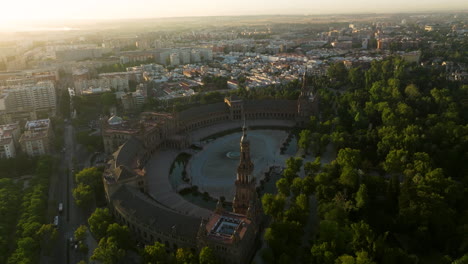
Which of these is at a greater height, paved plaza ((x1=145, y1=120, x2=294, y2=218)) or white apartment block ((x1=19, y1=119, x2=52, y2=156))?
white apartment block ((x1=19, y1=119, x2=52, y2=156))

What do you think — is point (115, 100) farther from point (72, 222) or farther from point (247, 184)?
point (247, 184)

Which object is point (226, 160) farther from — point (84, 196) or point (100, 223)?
point (100, 223)

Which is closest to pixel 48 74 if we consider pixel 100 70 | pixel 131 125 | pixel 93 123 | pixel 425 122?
pixel 100 70

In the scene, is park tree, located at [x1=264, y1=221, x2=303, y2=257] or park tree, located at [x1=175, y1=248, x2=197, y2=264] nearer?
park tree, located at [x1=175, y1=248, x2=197, y2=264]

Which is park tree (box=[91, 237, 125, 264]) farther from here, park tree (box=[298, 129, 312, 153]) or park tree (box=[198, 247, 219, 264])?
park tree (box=[298, 129, 312, 153])

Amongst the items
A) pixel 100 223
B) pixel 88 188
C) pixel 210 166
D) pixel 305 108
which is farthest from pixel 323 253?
pixel 305 108

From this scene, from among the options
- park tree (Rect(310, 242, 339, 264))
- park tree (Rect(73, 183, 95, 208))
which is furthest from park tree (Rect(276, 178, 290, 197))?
park tree (Rect(73, 183, 95, 208))

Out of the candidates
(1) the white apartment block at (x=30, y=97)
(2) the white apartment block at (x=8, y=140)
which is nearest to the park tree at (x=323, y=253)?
(2) the white apartment block at (x=8, y=140)
